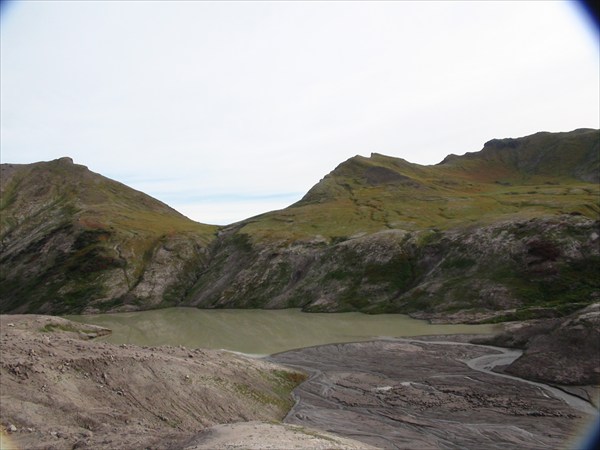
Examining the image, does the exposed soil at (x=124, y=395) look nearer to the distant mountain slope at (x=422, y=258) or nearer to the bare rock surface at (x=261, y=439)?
the bare rock surface at (x=261, y=439)

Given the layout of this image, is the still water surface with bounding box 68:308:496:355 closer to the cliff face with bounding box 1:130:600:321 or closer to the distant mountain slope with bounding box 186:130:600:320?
the cliff face with bounding box 1:130:600:321

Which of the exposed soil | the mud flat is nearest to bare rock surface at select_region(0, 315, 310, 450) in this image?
the exposed soil

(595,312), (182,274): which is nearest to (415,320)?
(595,312)

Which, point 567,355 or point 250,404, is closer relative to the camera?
point 250,404

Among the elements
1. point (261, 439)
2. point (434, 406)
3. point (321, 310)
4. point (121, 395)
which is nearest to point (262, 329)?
point (321, 310)

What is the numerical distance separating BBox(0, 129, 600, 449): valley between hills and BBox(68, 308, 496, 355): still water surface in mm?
5228

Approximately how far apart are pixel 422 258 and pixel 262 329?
42.7 metres

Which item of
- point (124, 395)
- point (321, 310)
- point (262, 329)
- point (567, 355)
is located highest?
point (124, 395)

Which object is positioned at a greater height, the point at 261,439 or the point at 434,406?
the point at 261,439

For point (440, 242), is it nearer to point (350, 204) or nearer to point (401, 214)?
point (401, 214)

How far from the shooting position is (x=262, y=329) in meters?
79.5

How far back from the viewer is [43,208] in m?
199

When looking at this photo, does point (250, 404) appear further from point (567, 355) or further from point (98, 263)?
point (98, 263)

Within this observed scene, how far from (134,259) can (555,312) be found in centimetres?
11704
